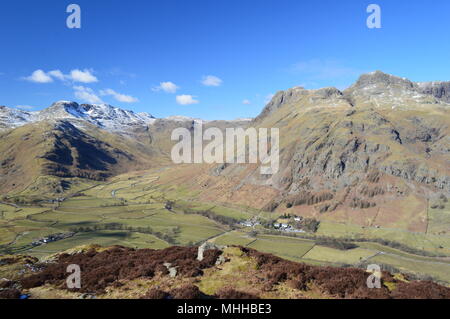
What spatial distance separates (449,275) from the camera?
107 m

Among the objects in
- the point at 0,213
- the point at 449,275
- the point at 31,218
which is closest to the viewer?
the point at 449,275

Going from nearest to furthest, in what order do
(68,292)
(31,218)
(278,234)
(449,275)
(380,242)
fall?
1. (68,292)
2. (449,275)
3. (380,242)
4. (278,234)
5. (31,218)

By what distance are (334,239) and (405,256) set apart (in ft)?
109

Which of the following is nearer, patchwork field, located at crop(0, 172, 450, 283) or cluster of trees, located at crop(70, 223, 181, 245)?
patchwork field, located at crop(0, 172, 450, 283)

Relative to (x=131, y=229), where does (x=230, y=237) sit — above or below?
below

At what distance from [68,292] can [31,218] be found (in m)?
206

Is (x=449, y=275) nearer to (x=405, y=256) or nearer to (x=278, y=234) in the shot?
(x=405, y=256)

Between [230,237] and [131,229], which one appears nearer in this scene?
[230,237]

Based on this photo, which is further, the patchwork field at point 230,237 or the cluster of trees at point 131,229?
the cluster of trees at point 131,229
